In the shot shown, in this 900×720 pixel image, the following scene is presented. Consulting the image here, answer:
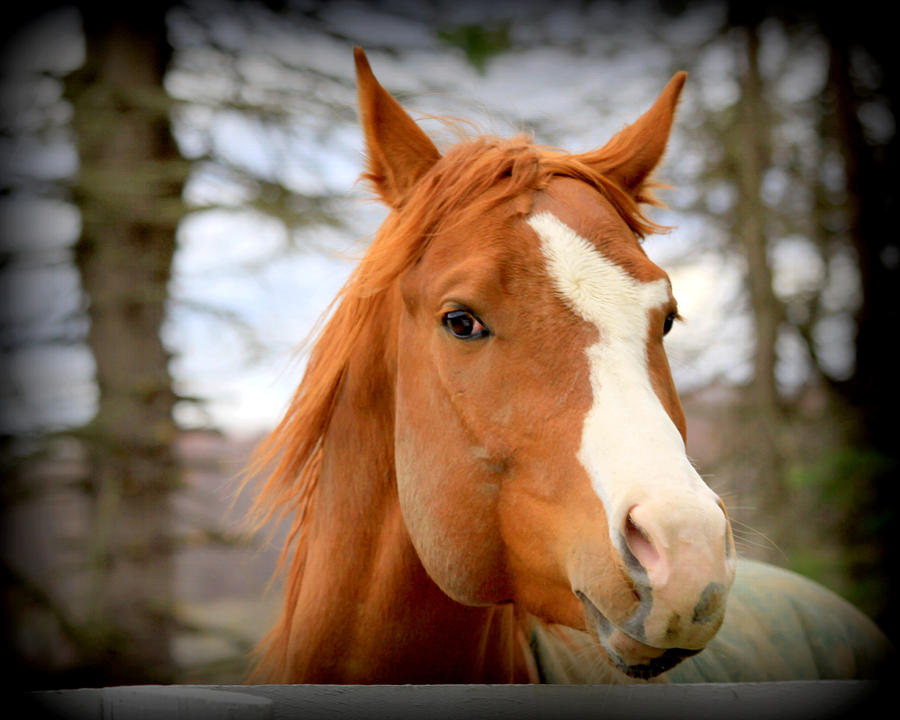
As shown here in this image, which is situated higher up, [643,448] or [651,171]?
[651,171]

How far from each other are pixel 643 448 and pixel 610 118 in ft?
11.1

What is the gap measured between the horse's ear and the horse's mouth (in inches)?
39.9

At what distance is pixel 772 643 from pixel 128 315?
11.3 ft

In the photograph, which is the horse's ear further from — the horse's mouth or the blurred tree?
the blurred tree

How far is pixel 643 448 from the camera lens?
0.98m

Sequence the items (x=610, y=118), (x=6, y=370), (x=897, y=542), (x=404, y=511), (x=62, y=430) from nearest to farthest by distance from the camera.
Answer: (x=404, y=511)
(x=6, y=370)
(x=62, y=430)
(x=610, y=118)
(x=897, y=542)

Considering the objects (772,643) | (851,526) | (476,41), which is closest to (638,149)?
(772,643)

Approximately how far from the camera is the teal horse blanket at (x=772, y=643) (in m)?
1.66

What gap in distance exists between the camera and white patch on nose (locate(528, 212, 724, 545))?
94 centimetres

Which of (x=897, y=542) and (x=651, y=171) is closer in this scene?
(x=651, y=171)

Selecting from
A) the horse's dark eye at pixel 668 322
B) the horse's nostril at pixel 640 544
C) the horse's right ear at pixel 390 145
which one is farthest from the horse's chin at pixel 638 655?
the horse's right ear at pixel 390 145

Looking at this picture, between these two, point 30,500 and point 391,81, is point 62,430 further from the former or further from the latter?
point 391,81

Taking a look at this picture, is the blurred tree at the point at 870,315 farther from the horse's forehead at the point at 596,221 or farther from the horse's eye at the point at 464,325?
the horse's eye at the point at 464,325

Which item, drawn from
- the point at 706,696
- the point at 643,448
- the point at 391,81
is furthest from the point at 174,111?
the point at 706,696
